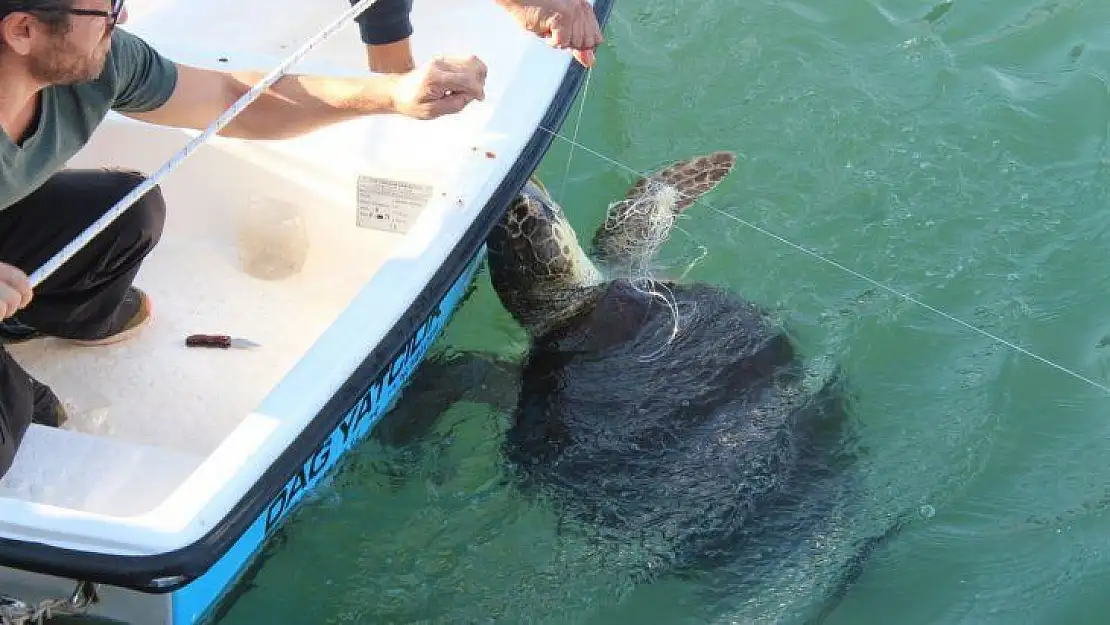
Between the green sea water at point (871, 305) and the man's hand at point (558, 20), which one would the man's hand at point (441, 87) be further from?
the green sea water at point (871, 305)

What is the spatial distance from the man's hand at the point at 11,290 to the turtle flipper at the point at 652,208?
7.19 ft

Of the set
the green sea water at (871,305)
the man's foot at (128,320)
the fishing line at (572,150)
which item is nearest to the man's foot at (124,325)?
the man's foot at (128,320)

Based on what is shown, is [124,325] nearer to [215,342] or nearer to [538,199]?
[215,342]

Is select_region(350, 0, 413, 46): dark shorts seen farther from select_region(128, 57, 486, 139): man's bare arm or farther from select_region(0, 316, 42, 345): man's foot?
select_region(0, 316, 42, 345): man's foot

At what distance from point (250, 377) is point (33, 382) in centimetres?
Answer: 60

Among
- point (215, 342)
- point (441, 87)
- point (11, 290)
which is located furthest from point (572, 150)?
point (11, 290)

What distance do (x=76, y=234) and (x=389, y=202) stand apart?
83 centimetres

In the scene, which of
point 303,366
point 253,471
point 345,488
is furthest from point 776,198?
point 253,471

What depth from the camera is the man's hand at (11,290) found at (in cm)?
199

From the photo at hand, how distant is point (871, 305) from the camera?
3.83 m

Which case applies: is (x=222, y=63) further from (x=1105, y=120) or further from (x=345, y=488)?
(x=1105, y=120)

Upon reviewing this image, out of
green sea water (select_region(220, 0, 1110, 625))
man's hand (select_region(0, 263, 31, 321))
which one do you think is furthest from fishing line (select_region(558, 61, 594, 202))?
man's hand (select_region(0, 263, 31, 321))

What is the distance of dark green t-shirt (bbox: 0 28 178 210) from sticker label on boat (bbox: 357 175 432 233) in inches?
25.1

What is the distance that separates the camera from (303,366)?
2551mm
